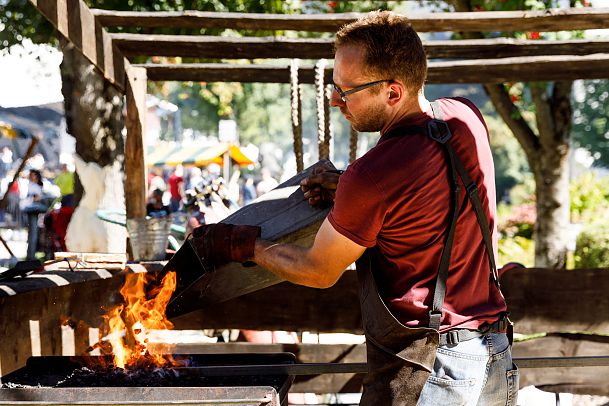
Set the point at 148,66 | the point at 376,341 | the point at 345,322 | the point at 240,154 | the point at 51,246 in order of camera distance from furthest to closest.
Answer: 1. the point at 240,154
2. the point at 51,246
3. the point at 148,66
4. the point at 345,322
5. the point at 376,341

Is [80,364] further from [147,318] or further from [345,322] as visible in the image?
[345,322]

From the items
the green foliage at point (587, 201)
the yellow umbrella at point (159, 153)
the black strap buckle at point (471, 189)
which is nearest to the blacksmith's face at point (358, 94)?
the black strap buckle at point (471, 189)

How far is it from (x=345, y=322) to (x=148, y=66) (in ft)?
8.01

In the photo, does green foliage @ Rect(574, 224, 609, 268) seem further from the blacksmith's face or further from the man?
the blacksmith's face

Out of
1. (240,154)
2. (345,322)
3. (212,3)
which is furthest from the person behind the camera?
(240,154)

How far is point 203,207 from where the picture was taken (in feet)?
22.2

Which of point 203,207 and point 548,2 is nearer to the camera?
point 203,207

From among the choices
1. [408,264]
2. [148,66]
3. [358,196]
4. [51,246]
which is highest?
[148,66]

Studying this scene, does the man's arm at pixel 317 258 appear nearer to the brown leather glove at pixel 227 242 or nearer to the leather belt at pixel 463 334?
the brown leather glove at pixel 227 242

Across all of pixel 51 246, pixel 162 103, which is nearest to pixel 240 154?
pixel 162 103

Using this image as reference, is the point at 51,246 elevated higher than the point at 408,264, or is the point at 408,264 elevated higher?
the point at 408,264

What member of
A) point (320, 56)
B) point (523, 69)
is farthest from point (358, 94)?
point (523, 69)

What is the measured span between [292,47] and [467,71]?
1352mm

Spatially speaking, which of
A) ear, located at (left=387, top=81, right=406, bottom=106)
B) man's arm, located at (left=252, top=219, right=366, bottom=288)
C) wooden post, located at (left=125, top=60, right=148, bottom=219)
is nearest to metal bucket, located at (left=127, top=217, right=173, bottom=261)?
wooden post, located at (left=125, top=60, right=148, bottom=219)
